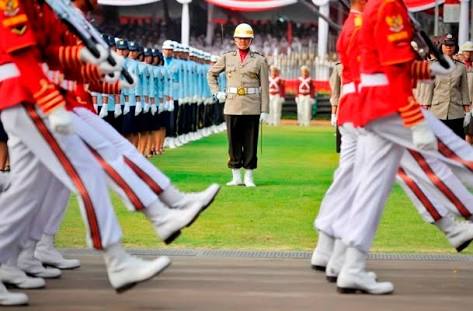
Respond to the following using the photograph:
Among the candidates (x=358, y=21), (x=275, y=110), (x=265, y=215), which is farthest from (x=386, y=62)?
(x=275, y=110)


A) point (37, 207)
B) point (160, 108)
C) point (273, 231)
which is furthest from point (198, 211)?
point (160, 108)

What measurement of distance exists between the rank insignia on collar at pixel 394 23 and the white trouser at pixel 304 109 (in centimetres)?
3452

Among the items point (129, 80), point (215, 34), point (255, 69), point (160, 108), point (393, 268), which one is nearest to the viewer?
point (129, 80)

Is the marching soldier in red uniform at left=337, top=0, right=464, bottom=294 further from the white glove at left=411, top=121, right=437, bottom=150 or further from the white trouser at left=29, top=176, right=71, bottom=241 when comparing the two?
the white trouser at left=29, top=176, right=71, bottom=241

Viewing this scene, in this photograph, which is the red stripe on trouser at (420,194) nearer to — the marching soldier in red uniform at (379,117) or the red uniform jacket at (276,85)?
the marching soldier in red uniform at (379,117)

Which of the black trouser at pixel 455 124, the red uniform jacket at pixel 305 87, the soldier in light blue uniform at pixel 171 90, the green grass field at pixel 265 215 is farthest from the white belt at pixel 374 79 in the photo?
the red uniform jacket at pixel 305 87

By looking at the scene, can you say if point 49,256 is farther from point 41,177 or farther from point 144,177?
point 144,177

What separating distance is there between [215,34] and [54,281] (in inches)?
1714

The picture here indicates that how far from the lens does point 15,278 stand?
9.49m

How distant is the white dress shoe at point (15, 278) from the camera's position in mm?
9469

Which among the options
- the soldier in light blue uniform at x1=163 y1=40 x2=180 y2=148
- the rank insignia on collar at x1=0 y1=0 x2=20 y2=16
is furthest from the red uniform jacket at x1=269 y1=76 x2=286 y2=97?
the rank insignia on collar at x1=0 y1=0 x2=20 y2=16

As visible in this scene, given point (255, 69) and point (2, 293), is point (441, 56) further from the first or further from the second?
point (255, 69)

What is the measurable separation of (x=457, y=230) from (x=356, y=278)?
1.19 meters

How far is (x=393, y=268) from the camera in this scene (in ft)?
35.2
